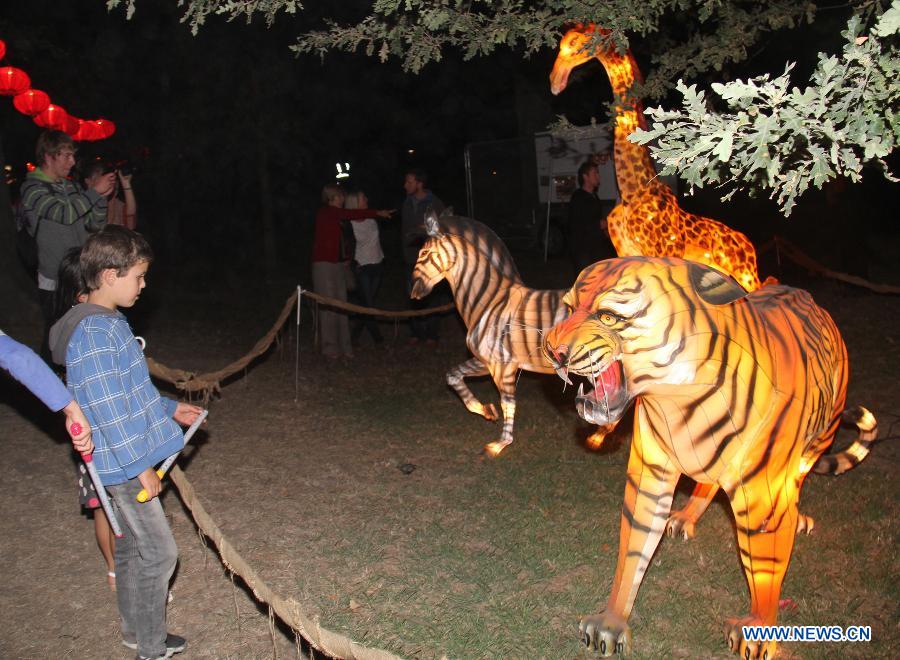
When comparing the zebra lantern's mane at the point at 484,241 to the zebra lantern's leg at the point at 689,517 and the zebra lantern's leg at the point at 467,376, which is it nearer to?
the zebra lantern's leg at the point at 467,376

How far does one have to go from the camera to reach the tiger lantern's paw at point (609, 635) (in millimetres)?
3668

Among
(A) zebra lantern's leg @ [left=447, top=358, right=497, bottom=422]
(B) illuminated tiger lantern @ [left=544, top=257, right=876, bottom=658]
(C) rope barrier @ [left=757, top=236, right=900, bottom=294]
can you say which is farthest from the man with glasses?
(C) rope barrier @ [left=757, top=236, right=900, bottom=294]

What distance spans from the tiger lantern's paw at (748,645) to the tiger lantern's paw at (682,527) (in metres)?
1.22

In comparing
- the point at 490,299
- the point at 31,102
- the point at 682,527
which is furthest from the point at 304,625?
the point at 31,102

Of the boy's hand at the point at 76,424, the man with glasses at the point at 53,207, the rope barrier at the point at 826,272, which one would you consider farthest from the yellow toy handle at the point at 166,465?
the rope barrier at the point at 826,272

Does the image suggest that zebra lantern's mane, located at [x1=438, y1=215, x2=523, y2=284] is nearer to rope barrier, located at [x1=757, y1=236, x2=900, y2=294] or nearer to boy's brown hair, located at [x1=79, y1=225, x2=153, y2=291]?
boy's brown hair, located at [x1=79, y1=225, x2=153, y2=291]

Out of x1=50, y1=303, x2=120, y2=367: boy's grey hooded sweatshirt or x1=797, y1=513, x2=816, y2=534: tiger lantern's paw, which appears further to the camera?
x1=797, y1=513, x2=816, y2=534: tiger lantern's paw

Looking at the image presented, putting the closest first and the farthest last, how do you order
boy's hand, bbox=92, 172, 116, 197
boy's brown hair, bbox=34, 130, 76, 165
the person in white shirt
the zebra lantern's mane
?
boy's brown hair, bbox=34, 130, 76, 165 < boy's hand, bbox=92, 172, 116, 197 < the zebra lantern's mane < the person in white shirt

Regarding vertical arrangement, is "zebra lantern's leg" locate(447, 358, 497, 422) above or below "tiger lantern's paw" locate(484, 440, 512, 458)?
above

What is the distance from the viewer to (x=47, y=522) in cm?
556

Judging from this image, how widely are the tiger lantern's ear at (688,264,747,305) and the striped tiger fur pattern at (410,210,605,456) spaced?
2963 mm

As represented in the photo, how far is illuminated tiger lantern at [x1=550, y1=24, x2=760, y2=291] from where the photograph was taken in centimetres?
544

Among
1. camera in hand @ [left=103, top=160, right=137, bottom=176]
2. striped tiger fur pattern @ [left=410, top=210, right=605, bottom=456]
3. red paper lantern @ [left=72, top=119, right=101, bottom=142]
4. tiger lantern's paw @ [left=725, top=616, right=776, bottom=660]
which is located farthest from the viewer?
red paper lantern @ [left=72, top=119, right=101, bottom=142]

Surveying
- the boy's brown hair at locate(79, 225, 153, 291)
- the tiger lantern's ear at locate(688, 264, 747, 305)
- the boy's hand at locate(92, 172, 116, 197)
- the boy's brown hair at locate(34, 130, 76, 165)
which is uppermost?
the boy's brown hair at locate(34, 130, 76, 165)
